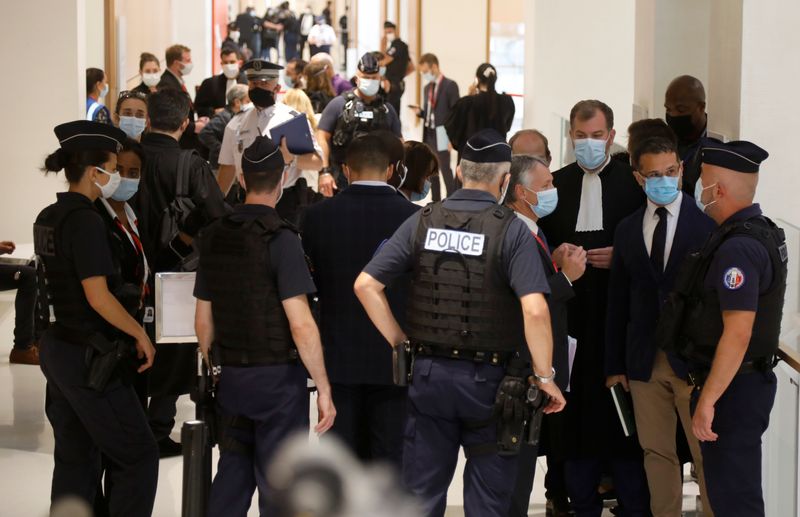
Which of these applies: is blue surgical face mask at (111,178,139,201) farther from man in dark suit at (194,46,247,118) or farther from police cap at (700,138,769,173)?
man in dark suit at (194,46,247,118)

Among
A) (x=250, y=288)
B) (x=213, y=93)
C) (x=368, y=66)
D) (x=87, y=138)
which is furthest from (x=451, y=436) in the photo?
(x=213, y=93)

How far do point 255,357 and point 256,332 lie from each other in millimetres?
95

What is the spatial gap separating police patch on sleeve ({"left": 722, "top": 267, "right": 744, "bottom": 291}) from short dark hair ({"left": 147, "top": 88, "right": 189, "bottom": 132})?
315cm

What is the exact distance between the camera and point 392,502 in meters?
5.02

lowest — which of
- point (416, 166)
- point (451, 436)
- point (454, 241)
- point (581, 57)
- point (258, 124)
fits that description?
point (451, 436)

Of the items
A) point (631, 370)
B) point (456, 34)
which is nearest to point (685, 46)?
point (631, 370)

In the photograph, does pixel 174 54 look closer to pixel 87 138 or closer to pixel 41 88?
pixel 41 88

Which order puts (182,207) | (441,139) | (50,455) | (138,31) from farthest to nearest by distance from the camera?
1. (138,31)
2. (441,139)
3. (50,455)
4. (182,207)

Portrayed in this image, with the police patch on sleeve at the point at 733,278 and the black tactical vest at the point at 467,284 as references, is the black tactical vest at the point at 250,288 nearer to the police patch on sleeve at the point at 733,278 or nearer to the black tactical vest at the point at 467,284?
the black tactical vest at the point at 467,284

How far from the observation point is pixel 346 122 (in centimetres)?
882

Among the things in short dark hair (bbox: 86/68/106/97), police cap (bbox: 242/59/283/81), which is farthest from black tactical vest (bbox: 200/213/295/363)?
short dark hair (bbox: 86/68/106/97)

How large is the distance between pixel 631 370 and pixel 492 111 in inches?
304

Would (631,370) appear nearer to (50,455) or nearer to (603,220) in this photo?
(603,220)

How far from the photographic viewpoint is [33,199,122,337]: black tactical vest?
4.75 metres
